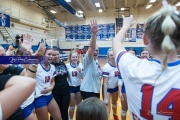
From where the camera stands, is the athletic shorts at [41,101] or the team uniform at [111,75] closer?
the athletic shorts at [41,101]

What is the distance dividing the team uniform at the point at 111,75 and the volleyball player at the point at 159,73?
122 inches

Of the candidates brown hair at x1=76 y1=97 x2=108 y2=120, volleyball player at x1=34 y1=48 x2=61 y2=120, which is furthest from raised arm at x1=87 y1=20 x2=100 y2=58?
brown hair at x1=76 y1=97 x2=108 y2=120

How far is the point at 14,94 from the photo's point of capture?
668mm

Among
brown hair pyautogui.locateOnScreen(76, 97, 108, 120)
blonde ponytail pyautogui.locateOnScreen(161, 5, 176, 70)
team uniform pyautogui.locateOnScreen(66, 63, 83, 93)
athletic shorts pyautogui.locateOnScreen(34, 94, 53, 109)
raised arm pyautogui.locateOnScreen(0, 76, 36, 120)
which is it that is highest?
blonde ponytail pyautogui.locateOnScreen(161, 5, 176, 70)

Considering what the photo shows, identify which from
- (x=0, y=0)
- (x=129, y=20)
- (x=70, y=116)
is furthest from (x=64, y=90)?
(x=0, y=0)

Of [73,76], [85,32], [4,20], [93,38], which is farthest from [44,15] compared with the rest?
[93,38]

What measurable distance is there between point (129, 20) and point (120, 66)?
49 cm

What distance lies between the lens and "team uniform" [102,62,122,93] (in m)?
4.12

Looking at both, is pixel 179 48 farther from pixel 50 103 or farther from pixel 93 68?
pixel 50 103

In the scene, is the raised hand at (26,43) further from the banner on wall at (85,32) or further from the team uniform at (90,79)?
the banner on wall at (85,32)

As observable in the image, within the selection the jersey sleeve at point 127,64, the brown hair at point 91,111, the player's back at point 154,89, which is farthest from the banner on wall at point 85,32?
the player's back at point 154,89

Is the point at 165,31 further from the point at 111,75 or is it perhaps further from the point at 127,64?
the point at 111,75

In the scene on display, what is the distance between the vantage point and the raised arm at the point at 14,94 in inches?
24.9

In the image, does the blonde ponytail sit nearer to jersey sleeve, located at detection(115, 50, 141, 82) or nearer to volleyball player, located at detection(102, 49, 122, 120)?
jersey sleeve, located at detection(115, 50, 141, 82)
